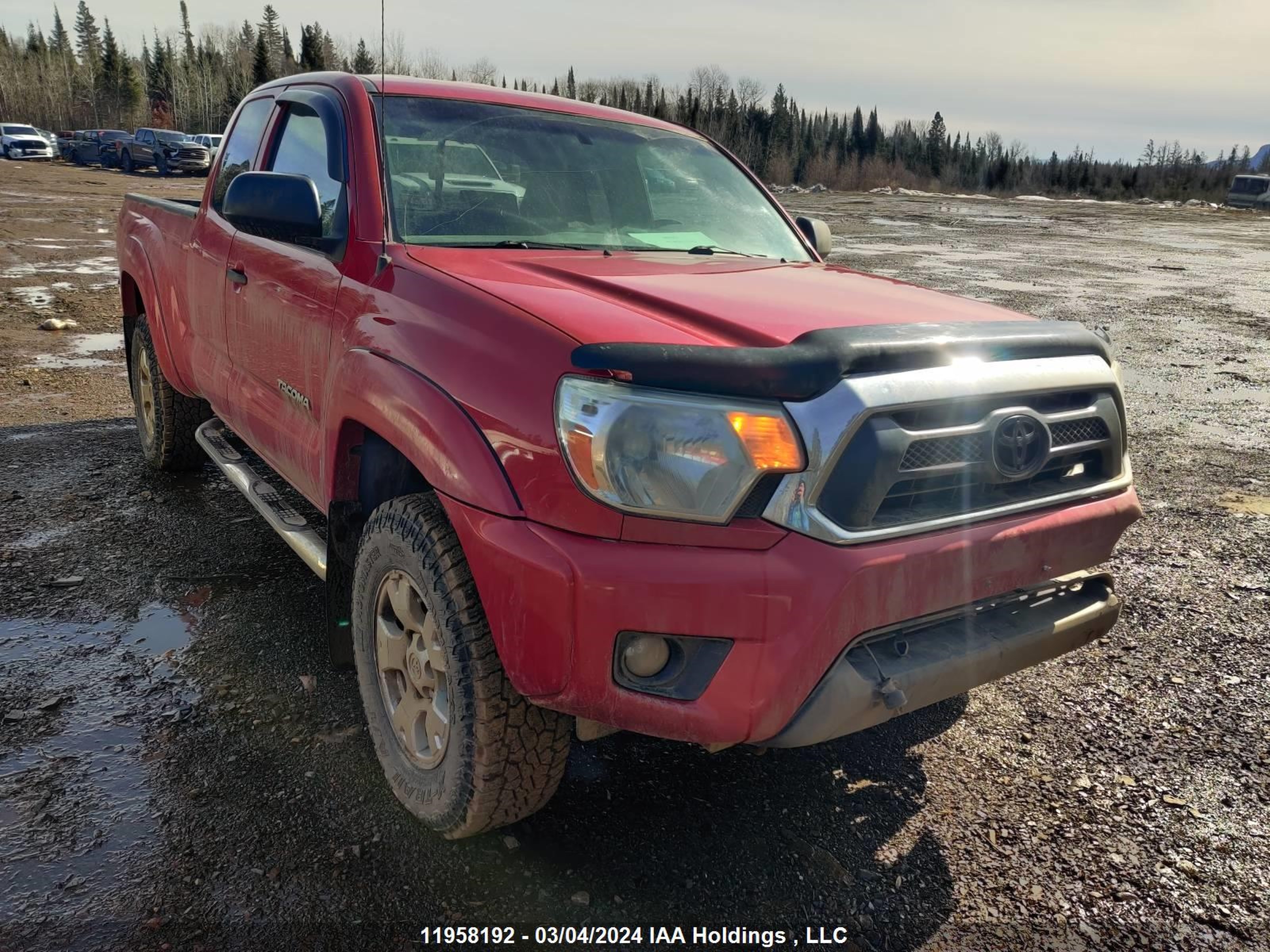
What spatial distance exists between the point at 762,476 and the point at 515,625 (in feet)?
1.89

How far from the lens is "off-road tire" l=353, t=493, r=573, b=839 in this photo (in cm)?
202

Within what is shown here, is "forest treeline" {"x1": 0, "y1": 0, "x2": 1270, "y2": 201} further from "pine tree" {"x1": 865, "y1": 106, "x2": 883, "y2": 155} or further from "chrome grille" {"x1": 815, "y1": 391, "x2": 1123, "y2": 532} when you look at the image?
"chrome grille" {"x1": 815, "y1": 391, "x2": 1123, "y2": 532}

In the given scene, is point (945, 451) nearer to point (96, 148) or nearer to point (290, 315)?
point (290, 315)

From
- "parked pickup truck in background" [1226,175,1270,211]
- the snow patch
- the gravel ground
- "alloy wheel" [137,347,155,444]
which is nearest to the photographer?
the gravel ground

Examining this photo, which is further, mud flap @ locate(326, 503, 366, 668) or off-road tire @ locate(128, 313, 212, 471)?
off-road tire @ locate(128, 313, 212, 471)

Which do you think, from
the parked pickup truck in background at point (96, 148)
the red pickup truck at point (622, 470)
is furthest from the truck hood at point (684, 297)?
the parked pickup truck in background at point (96, 148)

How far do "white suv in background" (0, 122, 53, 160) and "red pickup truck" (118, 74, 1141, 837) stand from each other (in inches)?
1979

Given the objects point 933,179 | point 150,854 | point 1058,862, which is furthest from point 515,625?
point 933,179

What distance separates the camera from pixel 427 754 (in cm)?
230

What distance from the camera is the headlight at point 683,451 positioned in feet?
5.85

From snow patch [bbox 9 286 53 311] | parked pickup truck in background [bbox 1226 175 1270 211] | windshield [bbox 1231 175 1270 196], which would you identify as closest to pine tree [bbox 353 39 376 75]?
snow patch [bbox 9 286 53 311]

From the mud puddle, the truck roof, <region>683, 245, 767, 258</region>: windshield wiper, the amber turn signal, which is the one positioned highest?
the truck roof

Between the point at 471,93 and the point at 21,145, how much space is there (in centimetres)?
5048

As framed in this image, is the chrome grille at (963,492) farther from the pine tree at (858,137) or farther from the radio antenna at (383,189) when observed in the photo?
the pine tree at (858,137)
